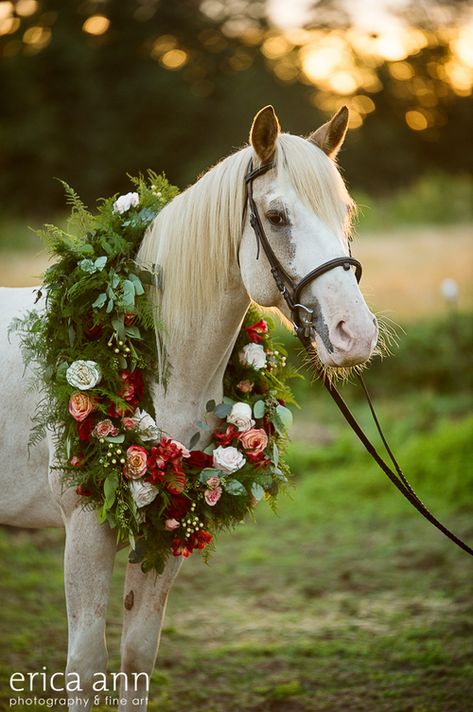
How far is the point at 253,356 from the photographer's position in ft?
8.40

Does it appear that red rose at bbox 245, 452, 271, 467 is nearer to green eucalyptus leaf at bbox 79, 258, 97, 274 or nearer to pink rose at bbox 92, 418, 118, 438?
pink rose at bbox 92, 418, 118, 438

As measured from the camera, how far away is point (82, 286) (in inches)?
91.1

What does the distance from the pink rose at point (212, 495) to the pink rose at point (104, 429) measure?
1.18 ft

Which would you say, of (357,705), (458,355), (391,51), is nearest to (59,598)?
(357,705)

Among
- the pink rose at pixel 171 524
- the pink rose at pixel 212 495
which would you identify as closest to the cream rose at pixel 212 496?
the pink rose at pixel 212 495

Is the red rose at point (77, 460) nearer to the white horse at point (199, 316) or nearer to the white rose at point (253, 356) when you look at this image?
the white horse at point (199, 316)

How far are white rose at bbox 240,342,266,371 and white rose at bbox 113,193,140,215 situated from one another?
25.2 inches

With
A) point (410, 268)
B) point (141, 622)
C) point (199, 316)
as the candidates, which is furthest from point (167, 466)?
point (410, 268)

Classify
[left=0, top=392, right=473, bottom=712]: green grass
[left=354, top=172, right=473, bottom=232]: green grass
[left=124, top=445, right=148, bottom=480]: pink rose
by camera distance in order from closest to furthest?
[left=124, top=445, right=148, bottom=480]: pink rose < [left=0, top=392, right=473, bottom=712]: green grass < [left=354, top=172, right=473, bottom=232]: green grass

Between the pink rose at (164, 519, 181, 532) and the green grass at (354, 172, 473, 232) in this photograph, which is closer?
the pink rose at (164, 519, 181, 532)

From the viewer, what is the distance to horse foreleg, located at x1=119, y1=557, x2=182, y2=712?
2.47 metres

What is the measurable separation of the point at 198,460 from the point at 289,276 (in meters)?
0.69

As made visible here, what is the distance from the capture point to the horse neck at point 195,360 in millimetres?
2324

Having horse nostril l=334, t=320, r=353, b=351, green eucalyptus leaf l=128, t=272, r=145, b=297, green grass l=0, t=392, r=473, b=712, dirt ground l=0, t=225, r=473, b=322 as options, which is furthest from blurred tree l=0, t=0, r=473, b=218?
horse nostril l=334, t=320, r=353, b=351
